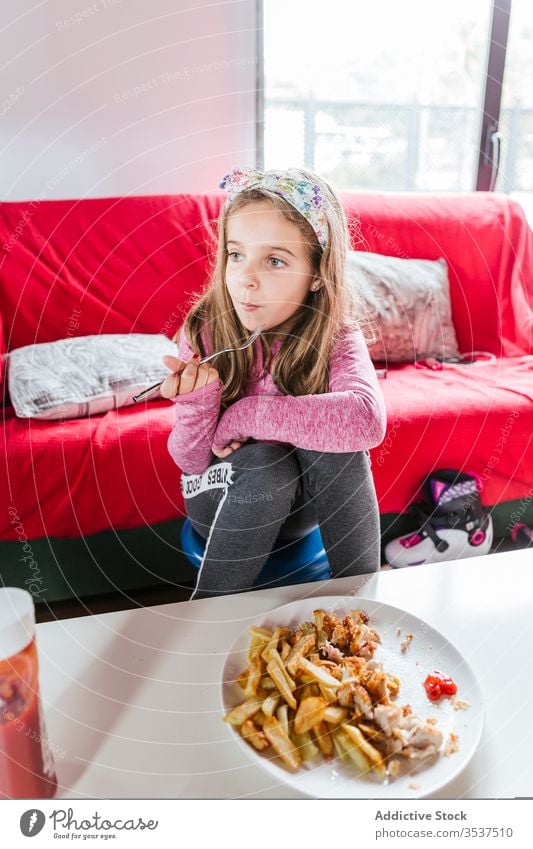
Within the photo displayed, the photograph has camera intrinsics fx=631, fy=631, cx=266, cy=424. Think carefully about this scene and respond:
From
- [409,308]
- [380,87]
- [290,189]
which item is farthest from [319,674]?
[380,87]

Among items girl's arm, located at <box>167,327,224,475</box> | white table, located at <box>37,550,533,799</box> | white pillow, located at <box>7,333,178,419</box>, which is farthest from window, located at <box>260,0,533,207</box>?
white table, located at <box>37,550,533,799</box>

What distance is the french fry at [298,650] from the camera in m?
0.44

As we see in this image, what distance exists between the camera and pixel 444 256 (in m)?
1.16

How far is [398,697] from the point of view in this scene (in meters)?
0.45

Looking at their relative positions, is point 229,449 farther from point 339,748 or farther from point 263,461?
point 339,748

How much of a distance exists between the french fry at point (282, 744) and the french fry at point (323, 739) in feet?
0.06

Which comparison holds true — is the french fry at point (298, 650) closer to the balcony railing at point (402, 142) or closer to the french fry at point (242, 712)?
the french fry at point (242, 712)

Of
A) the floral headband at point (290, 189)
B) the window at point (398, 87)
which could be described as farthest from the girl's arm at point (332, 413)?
the window at point (398, 87)

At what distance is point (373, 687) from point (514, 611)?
167 millimetres

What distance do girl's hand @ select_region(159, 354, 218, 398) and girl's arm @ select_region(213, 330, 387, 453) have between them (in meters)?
0.06
